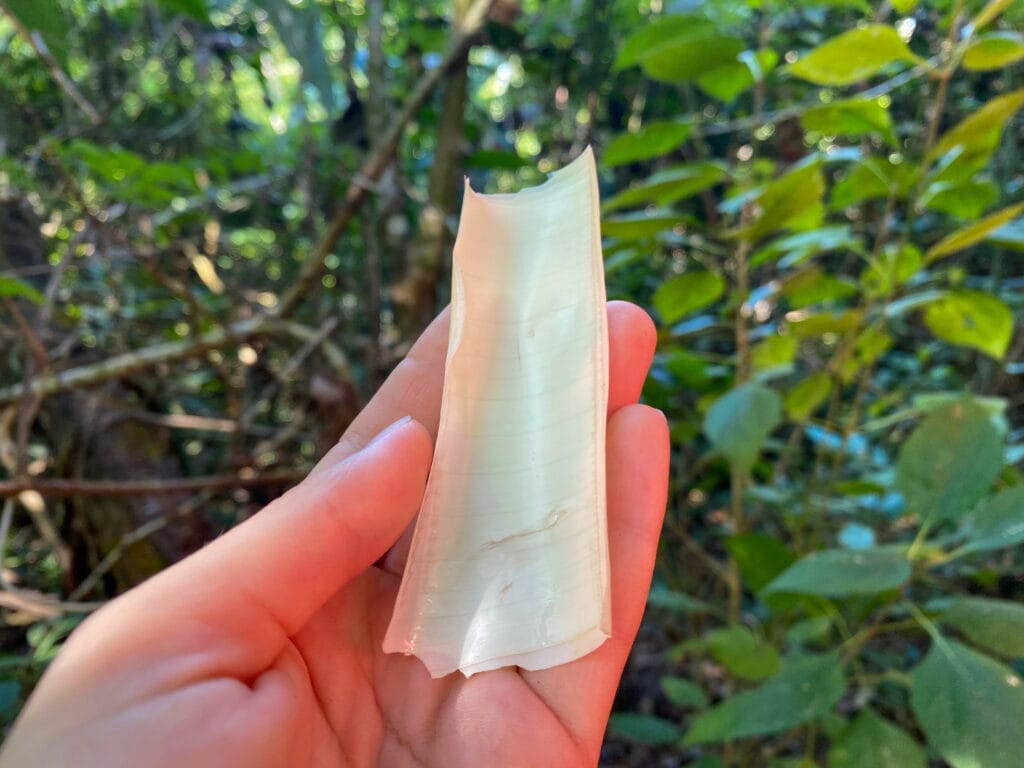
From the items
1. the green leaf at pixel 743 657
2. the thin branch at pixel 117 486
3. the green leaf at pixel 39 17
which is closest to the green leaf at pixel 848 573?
the green leaf at pixel 743 657

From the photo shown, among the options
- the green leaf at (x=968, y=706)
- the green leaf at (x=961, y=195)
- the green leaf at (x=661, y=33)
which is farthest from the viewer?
the green leaf at (x=661, y=33)

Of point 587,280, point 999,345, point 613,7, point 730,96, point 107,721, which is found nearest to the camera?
point 107,721

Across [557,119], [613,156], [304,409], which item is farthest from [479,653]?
[557,119]

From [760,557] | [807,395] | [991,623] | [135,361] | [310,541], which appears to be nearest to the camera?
[310,541]

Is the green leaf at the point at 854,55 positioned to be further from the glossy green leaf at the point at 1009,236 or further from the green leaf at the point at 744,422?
the green leaf at the point at 744,422

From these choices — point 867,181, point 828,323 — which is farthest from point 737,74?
point 828,323

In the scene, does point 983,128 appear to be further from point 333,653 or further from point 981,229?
point 333,653

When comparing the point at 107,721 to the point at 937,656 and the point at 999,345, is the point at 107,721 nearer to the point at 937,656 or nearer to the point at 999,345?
the point at 937,656
